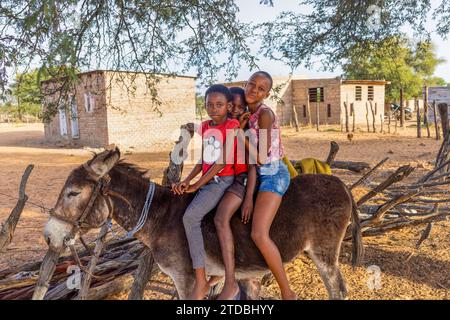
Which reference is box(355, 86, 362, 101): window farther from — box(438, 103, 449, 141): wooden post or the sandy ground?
box(438, 103, 449, 141): wooden post

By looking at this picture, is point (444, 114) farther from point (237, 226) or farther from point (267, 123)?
point (237, 226)

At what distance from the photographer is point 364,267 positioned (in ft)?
17.8

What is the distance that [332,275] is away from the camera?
3.26 meters

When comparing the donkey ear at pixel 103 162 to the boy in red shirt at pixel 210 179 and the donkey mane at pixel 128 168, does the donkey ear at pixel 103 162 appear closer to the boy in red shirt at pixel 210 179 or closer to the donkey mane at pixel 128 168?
the donkey mane at pixel 128 168

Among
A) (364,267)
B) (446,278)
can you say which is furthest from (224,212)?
(446,278)

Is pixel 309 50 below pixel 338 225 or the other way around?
the other way around

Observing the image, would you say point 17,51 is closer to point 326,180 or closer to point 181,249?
point 181,249

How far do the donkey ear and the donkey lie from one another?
0.44ft

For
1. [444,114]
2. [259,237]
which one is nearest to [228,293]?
[259,237]

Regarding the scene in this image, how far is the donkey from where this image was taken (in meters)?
3.16

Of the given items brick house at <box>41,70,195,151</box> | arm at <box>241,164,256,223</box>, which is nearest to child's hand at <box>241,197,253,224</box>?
arm at <box>241,164,256,223</box>

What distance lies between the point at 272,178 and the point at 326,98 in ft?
104
